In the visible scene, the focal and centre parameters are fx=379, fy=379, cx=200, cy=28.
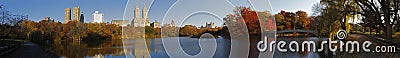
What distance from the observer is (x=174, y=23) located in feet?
8.96

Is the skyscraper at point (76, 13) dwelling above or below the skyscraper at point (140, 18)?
above

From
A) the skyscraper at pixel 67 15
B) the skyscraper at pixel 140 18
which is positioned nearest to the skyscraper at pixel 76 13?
the skyscraper at pixel 67 15

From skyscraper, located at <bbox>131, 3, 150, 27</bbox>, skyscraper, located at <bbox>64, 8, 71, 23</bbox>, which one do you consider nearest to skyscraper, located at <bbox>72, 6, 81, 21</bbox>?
skyscraper, located at <bbox>64, 8, 71, 23</bbox>

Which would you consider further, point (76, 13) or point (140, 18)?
point (76, 13)

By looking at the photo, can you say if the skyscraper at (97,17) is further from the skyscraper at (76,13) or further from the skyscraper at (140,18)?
the skyscraper at (140,18)

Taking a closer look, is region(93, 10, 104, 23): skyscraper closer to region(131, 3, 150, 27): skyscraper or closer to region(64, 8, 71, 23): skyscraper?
region(64, 8, 71, 23): skyscraper

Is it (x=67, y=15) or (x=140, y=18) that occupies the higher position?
(x=67, y=15)

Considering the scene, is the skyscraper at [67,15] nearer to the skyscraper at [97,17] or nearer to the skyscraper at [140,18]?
the skyscraper at [97,17]

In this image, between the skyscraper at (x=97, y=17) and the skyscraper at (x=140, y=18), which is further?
the skyscraper at (x=97, y=17)

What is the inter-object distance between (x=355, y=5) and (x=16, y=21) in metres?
6.52

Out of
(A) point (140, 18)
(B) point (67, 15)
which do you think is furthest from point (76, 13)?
(A) point (140, 18)

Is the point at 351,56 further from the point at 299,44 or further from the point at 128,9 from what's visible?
the point at 128,9

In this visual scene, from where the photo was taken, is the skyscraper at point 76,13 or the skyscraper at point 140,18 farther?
the skyscraper at point 76,13

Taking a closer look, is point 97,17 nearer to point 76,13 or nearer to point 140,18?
point 76,13
